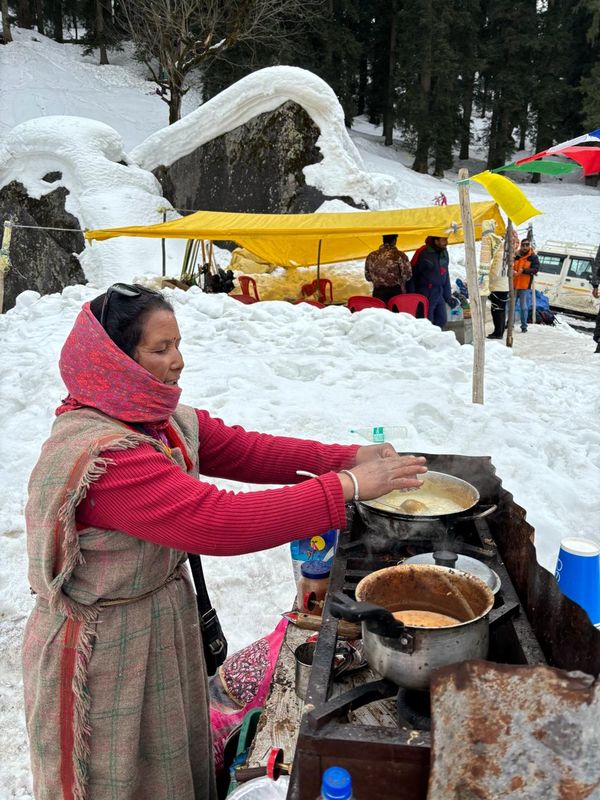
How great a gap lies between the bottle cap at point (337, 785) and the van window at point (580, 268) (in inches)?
694

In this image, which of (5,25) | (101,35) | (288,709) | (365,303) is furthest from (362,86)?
(288,709)

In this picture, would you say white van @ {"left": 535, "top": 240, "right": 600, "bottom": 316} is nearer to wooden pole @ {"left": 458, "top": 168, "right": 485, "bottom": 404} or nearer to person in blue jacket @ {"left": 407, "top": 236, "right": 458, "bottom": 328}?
person in blue jacket @ {"left": 407, "top": 236, "right": 458, "bottom": 328}

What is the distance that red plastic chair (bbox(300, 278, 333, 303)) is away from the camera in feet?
42.9

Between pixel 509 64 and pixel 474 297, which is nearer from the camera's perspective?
pixel 474 297

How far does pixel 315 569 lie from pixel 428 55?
29890mm

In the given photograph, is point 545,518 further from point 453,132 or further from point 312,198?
point 453,132

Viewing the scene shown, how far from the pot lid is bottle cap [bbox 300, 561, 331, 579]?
1.33 ft

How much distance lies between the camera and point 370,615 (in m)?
1.27

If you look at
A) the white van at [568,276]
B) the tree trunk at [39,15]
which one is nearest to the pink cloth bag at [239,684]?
the white van at [568,276]

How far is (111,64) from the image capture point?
105ft

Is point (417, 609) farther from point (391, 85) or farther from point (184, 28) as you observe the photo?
point (391, 85)

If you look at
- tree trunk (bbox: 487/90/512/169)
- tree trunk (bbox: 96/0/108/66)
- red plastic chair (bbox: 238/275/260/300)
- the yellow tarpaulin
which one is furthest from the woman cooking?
tree trunk (bbox: 96/0/108/66)

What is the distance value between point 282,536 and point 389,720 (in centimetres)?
47

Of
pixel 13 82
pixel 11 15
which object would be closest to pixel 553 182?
pixel 13 82
